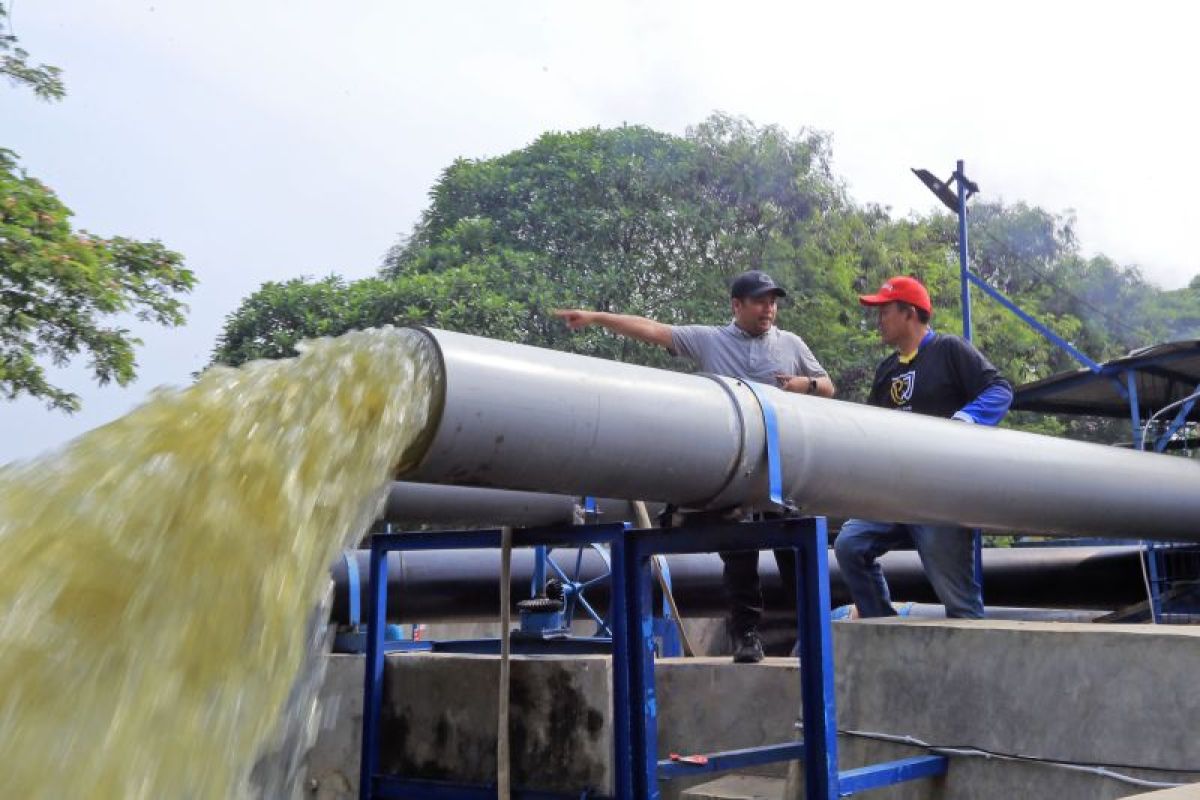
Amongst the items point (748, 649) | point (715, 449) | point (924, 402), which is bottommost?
point (748, 649)

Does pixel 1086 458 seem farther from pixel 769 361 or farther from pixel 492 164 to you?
pixel 492 164

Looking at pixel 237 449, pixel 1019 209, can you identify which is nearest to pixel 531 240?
pixel 1019 209

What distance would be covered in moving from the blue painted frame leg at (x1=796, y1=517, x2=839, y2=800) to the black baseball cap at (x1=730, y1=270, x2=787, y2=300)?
5.53 feet

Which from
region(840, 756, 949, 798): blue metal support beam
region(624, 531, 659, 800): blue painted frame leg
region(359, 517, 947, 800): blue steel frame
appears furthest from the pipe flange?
region(840, 756, 949, 798): blue metal support beam

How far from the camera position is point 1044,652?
12.3 ft

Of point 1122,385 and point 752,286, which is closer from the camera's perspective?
point 752,286

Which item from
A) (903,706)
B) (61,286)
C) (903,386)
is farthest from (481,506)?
(61,286)

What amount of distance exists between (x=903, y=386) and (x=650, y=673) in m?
2.02

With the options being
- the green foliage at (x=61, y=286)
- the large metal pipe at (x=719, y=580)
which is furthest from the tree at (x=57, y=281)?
the large metal pipe at (x=719, y=580)

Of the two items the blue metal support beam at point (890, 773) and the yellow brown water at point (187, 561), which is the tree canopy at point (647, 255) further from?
the yellow brown water at point (187, 561)

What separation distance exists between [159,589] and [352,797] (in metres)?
3.84

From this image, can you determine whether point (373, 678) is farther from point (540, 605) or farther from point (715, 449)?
point (715, 449)

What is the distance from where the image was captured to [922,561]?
4.98 metres

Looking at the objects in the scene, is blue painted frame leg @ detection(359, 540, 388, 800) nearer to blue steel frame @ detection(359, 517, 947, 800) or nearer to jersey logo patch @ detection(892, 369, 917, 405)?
blue steel frame @ detection(359, 517, 947, 800)
